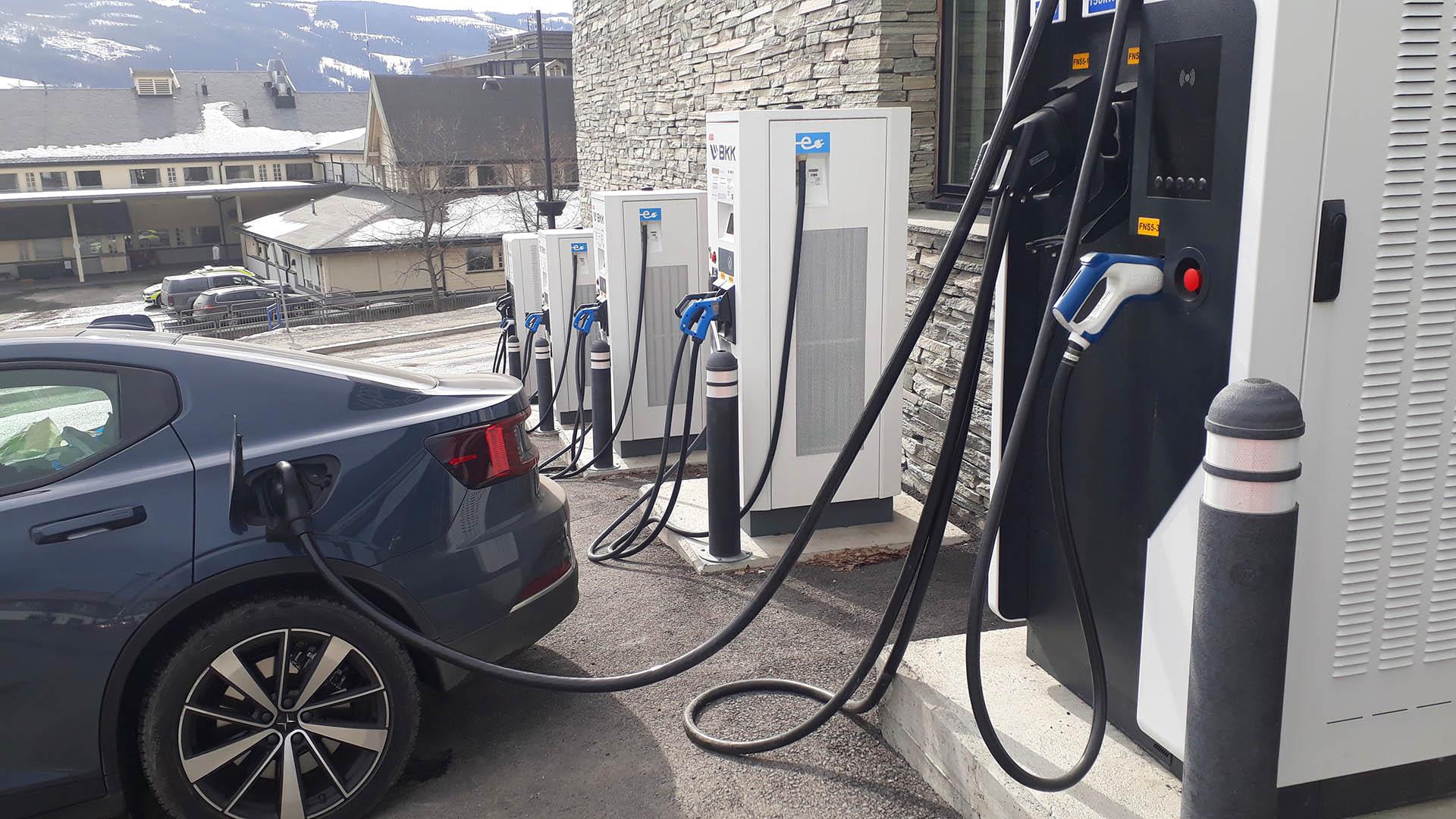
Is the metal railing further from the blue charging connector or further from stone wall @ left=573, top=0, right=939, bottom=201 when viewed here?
the blue charging connector

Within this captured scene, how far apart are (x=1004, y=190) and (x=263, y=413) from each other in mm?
2279

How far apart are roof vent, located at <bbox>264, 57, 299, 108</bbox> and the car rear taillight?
6562 centimetres

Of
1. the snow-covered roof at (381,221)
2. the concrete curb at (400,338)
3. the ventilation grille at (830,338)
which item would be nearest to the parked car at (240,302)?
the snow-covered roof at (381,221)

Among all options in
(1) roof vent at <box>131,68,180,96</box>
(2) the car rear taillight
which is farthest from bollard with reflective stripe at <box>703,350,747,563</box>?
(1) roof vent at <box>131,68,180,96</box>

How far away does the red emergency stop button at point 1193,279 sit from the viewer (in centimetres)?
246

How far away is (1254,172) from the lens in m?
2.24

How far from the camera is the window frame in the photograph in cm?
317

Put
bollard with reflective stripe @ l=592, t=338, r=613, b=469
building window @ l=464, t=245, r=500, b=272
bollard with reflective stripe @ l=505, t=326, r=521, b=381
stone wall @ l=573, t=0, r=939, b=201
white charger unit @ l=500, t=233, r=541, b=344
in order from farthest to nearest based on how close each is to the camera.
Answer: building window @ l=464, t=245, r=500, b=272, bollard with reflective stripe @ l=505, t=326, r=521, b=381, white charger unit @ l=500, t=233, r=541, b=344, bollard with reflective stripe @ l=592, t=338, r=613, b=469, stone wall @ l=573, t=0, r=939, b=201

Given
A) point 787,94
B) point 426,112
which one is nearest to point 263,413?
point 787,94

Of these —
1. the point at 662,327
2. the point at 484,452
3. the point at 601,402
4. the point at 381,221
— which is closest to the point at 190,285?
the point at 381,221

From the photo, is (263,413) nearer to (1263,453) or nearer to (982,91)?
(1263,453)

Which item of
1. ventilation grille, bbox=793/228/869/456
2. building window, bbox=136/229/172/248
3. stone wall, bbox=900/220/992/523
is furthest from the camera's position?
building window, bbox=136/229/172/248

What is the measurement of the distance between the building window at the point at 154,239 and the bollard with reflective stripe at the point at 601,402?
53993 mm

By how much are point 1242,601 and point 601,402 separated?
6.49 metres
